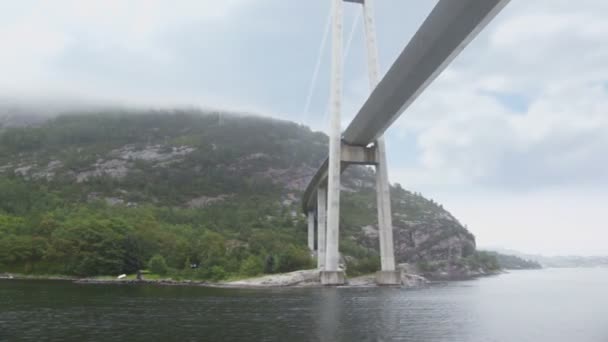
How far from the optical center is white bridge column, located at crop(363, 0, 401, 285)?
49688 millimetres

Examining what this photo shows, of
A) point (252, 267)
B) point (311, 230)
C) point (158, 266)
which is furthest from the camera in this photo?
point (311, 230)

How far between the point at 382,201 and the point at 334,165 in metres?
5.92

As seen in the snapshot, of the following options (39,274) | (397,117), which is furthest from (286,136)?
(397,117)

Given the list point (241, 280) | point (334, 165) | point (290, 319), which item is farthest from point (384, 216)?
point (290, 319)

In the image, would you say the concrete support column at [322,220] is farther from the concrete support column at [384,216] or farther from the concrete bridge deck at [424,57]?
the concrete bridge deck at [424,57]

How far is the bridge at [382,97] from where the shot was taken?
2758 cm

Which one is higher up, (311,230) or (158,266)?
(311,230)

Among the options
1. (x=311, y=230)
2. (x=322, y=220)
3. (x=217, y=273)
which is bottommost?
(x=217, y=273)

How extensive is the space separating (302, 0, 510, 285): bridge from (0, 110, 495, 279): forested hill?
44.1ft

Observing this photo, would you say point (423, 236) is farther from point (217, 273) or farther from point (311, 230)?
point (217, 273)

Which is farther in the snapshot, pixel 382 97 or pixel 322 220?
pixel 322 220

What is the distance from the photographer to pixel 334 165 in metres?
49.7

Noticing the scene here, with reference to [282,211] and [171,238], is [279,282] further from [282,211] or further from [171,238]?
[282,211]

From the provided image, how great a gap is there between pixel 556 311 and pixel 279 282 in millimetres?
30243
